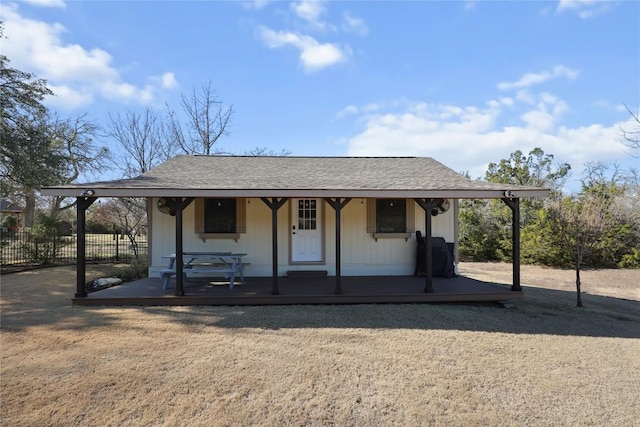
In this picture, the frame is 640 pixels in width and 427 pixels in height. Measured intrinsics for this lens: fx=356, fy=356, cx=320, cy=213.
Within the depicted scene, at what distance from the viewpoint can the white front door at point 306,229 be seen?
8.48m

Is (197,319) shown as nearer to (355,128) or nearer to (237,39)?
(237,39)

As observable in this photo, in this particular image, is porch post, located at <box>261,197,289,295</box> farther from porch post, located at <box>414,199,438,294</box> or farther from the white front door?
porch post, located at <box>414,199,438,294</box>

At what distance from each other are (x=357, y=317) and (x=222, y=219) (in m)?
4.16

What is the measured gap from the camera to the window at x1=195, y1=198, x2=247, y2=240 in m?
8.21

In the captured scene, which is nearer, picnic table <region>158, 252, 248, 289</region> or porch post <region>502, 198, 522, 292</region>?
porch post <region>502, 198, 522, 292</region>

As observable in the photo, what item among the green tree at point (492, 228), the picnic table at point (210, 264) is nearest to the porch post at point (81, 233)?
the picnic table at point (210, 264)

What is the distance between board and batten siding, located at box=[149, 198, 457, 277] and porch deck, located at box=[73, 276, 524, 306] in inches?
35.8

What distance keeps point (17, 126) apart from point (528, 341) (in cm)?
1502

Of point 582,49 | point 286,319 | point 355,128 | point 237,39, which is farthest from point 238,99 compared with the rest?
point 286,319

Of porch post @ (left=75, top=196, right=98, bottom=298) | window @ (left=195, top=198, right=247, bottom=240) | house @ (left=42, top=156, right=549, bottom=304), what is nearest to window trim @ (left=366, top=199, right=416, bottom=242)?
house @ (left=42, top=156, right=549, bottom=304)

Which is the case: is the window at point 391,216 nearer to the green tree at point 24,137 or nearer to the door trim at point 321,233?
the door trim at point 321,233

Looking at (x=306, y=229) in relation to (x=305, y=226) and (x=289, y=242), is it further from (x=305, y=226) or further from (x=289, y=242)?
(x=289, y=242)

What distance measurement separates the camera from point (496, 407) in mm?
3066

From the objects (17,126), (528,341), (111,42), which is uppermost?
(111,42)
